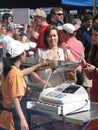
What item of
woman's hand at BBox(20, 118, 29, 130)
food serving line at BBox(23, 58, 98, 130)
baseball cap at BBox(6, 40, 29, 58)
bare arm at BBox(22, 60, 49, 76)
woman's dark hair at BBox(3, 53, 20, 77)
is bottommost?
woman's hand at BBox(20, 118, 29, 130)

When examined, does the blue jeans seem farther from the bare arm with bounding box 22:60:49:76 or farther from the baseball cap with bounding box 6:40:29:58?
the baseball cap with bounding box 6:40:29:58

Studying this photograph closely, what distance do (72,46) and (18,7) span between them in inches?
82.4

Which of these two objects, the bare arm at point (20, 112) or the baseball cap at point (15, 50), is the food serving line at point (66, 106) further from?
the baseball cap at point (15, 50)

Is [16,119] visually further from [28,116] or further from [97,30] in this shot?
[97,30]

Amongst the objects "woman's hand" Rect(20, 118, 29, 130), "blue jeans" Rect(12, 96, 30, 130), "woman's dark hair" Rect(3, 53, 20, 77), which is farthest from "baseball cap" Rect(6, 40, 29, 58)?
"woman's hand" Rect(20, 118, 29, 130)

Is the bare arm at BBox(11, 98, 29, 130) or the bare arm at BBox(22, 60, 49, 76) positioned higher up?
the bare arm at BBox(22, 60, 49, 76)

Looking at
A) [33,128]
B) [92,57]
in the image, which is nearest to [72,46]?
[92,57]

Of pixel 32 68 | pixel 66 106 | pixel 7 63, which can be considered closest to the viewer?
pixel 66 106

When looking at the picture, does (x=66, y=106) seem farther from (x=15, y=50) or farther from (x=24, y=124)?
(x=15, y=50)

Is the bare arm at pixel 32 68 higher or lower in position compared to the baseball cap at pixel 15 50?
lower

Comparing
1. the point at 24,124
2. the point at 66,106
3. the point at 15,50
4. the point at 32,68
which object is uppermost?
the point at 15,50

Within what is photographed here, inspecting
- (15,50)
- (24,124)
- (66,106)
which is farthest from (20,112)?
(15,50)

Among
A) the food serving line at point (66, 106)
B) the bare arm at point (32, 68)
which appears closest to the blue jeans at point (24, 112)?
the food serving line at point (66, 106)

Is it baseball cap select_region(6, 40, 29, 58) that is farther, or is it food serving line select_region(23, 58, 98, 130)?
baseball cap select_region(6, 40, 29, 58)
